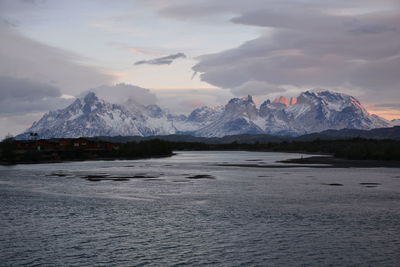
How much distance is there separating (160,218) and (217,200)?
16.4 metres

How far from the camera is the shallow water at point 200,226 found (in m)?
35.4

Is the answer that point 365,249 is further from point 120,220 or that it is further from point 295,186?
point 295,186

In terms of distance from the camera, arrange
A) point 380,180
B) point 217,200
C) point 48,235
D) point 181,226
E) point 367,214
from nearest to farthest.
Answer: point 48,235 < point 181,226 < point 367,214 < point 217,200 < point 380,180

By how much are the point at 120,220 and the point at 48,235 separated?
29.8ft

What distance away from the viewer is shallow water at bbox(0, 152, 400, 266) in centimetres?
3541

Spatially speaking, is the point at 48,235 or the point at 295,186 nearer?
the point at 48,235

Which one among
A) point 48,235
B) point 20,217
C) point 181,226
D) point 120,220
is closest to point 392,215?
point 181,226

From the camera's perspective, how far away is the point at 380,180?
94.4 m

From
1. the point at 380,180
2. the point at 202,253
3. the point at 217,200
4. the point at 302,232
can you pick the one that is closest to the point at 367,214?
the point at 302,232

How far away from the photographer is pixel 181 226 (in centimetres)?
4666

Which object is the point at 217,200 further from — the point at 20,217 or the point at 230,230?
the point at 20,217

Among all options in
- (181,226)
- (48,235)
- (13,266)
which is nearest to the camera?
(13,266)

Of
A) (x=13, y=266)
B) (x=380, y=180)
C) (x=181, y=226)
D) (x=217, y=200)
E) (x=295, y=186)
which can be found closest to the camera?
(x=13, y=266)

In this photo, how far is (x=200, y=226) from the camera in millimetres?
46625
